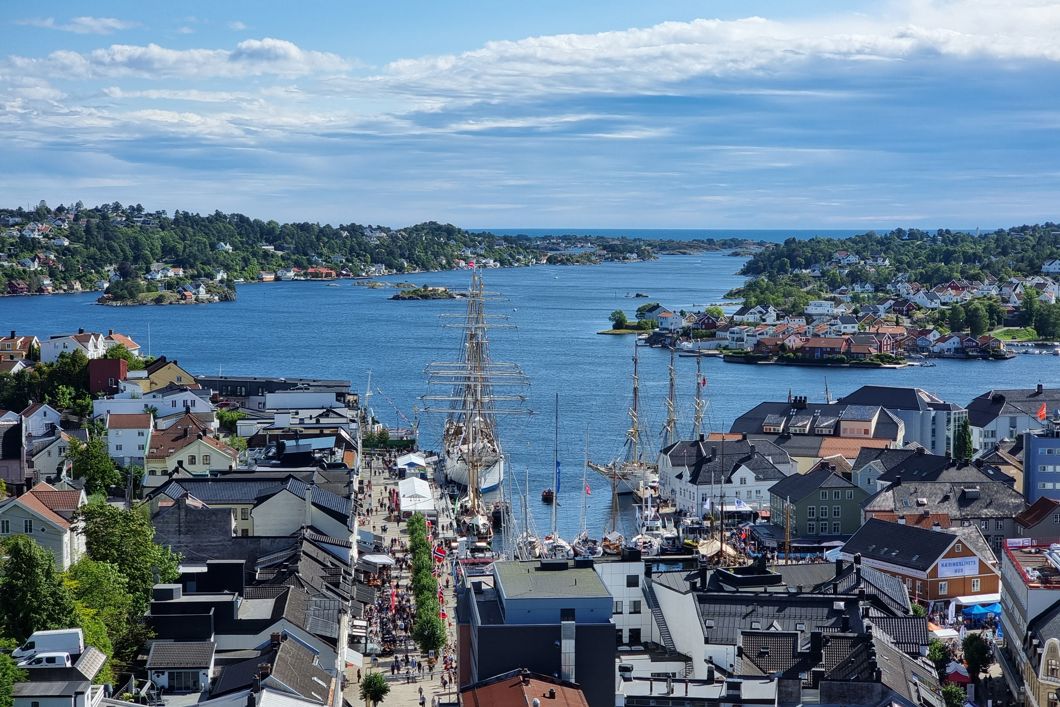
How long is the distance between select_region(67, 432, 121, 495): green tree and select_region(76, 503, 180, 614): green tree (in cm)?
700

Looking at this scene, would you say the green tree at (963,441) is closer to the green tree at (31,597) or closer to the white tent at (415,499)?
the white tent at (415,499)

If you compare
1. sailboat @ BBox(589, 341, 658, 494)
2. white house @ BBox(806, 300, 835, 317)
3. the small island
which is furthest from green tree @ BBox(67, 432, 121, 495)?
the small island

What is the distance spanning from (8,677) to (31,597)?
2.26 m

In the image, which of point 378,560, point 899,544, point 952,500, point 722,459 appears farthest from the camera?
point 722,459

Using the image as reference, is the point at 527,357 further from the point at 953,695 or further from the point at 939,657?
the point at 953,695

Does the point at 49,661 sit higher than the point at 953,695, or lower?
higher

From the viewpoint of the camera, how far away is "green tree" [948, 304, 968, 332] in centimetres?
6625

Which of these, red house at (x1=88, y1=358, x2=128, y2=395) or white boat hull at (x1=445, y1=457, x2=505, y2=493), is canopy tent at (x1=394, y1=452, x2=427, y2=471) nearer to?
white boat hull at (x1=445, y1=457, x2=505, y2=493)

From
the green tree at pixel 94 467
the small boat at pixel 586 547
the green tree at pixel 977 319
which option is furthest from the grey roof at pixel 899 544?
the green tree at pixel 977 319

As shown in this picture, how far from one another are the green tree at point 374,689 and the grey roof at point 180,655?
1523 mm

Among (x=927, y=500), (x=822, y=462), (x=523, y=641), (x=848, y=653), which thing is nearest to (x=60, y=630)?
(x=523, y=641)

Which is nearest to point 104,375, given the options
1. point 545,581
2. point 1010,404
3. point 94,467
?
point 94,467

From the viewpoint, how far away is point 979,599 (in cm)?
1902

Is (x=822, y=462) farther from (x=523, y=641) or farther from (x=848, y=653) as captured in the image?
(x=523, y=641)
